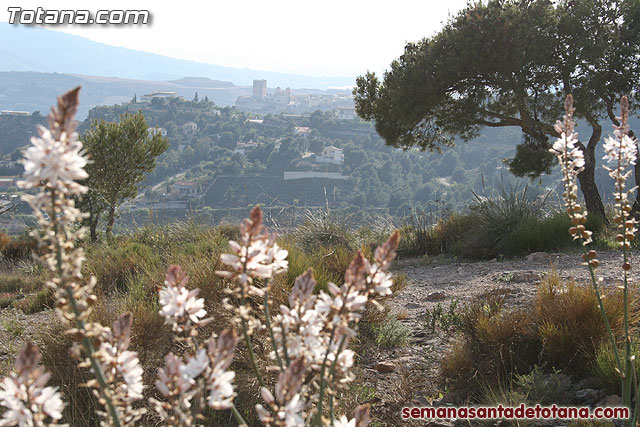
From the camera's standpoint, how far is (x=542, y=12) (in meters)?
9.87

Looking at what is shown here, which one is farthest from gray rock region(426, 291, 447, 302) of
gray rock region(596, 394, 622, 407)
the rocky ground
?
gray rock region(596, 394, 622, 407)

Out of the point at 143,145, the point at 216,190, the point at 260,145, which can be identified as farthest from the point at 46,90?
the point at 143,145

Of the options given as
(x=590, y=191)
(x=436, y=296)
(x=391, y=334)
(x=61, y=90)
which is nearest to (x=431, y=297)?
(x=436, y=296)

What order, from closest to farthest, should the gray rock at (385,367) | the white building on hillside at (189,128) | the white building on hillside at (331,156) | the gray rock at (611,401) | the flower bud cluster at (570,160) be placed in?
1. the flower bud cluster at (570,160)
2. the gray rock at (611,401)
3. the gray rock at (385,367)
4. the white building on hillside at (331,156)
5. the white building on hillside at (189,128)

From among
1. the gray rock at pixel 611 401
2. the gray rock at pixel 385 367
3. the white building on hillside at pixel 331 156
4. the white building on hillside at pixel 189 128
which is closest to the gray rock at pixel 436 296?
the gray rock at pixel 385 367

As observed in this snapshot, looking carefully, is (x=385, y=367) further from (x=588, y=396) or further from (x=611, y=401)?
(x=611, y=401)

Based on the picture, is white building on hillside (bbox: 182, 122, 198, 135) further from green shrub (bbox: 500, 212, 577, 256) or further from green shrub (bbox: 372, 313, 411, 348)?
green shrub (bbox: 372, 313, 411, 348)

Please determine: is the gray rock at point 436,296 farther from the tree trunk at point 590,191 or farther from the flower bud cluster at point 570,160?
the tree trunk at point 590,191

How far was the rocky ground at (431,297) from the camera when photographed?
3.05 metres

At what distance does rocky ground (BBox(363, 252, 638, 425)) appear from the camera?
3055 millimetres

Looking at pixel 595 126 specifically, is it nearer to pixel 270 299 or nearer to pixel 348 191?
pixel 270 299

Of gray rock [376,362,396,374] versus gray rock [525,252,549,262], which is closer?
gray rock [376,362,396,374]

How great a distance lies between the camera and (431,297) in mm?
5145

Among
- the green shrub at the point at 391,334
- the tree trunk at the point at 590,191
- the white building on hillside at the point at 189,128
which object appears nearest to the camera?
the green shrub at the point at 391,334
